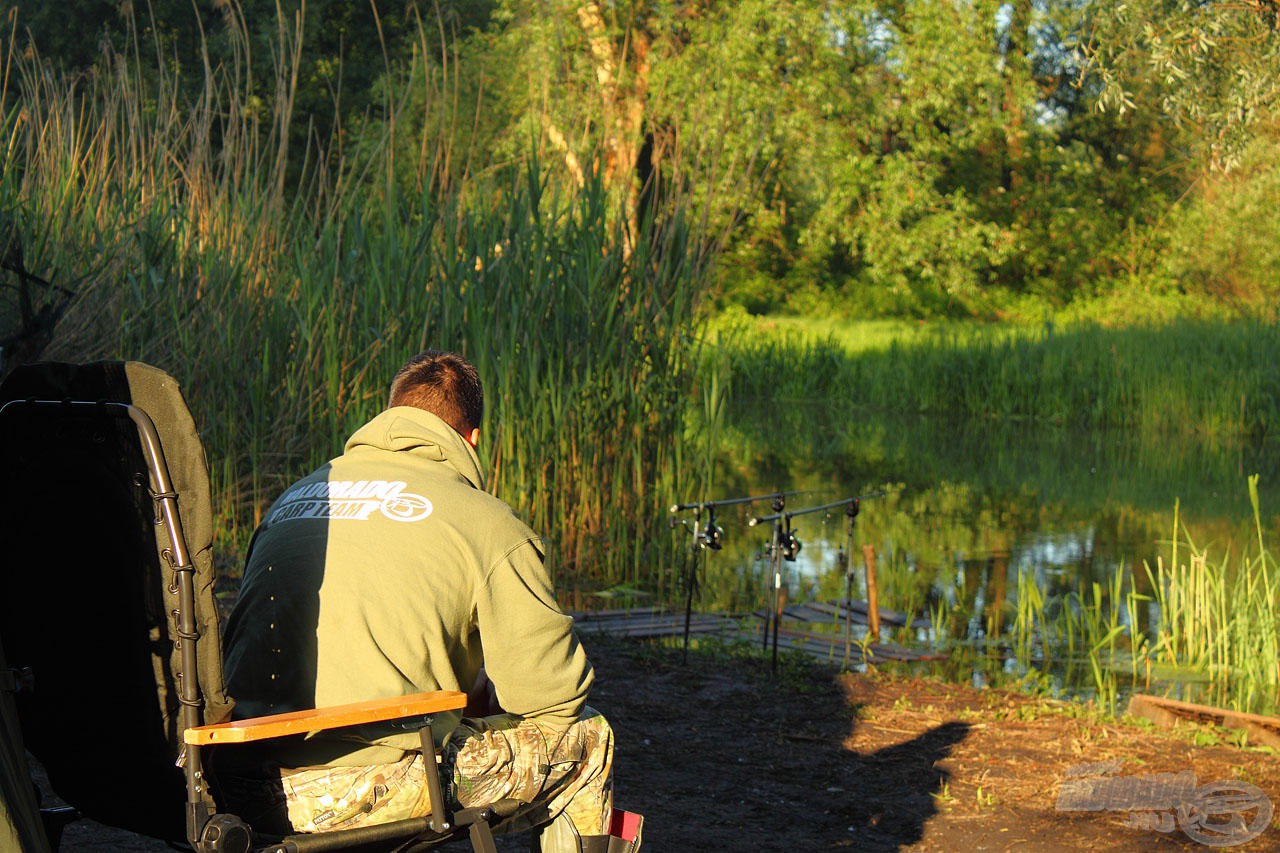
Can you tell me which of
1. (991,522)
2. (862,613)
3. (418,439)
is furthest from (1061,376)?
(418,439)

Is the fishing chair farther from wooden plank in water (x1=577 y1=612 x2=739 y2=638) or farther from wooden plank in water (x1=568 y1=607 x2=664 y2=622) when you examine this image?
wooden plank in water (x1=568 y1=607 x2=664 y2=622)

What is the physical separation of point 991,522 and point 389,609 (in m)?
11.4

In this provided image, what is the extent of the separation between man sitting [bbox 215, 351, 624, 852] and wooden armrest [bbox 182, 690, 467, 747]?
0.45 feet

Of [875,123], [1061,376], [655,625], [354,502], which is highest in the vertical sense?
[875,123]

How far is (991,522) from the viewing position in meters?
13.4

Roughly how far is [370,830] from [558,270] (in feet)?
20.4

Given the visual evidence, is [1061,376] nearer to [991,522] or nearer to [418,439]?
[991,522]

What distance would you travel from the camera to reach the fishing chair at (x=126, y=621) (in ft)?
7.47

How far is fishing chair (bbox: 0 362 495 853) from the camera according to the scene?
2.28 meters

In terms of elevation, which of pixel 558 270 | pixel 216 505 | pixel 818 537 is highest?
pixel 558 270

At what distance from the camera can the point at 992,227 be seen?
31594 millimetres

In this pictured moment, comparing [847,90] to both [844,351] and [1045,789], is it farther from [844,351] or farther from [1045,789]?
[1045,789]

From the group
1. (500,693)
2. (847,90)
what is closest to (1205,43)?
(500,693)

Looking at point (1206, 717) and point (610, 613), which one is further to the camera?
point (610, 613)
